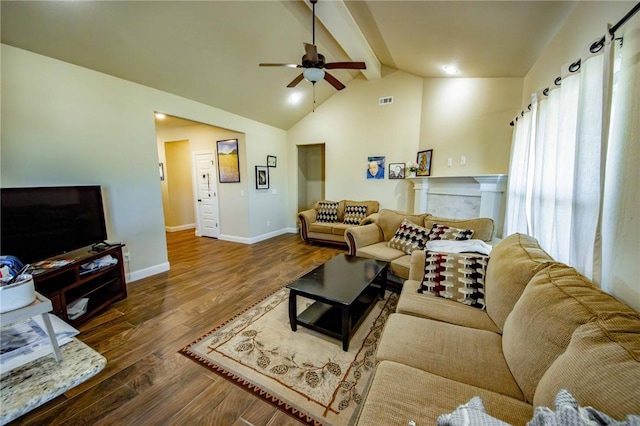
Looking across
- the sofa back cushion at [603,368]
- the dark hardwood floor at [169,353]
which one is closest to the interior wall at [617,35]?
the sofa back cushion at [603,368]

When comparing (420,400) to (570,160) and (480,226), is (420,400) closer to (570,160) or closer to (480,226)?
(570,160)

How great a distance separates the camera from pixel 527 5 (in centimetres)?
202

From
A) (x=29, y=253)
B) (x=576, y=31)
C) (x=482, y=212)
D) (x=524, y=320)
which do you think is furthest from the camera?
(x=482, y=212)

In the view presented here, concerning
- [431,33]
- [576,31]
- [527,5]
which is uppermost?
[431,33]

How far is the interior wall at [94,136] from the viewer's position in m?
2.22

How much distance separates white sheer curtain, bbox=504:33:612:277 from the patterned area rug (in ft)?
4.92

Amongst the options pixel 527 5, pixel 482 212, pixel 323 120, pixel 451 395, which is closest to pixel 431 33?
pixel 527 5

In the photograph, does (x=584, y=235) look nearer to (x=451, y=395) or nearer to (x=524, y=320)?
(x=524, y=320)

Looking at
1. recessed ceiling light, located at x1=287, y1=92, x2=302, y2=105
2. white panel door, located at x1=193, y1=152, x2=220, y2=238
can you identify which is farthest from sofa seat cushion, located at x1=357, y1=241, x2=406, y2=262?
white panel door, located at x1=193, y1=152, x2=220, y2=238

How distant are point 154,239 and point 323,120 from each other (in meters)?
4.11

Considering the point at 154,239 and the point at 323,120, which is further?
the point at 323,120

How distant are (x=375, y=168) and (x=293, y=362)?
4.18 metres

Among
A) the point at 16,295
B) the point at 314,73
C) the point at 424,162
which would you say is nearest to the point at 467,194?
the point at 424,162

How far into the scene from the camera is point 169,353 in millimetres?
1902
